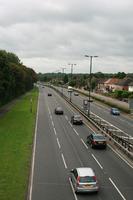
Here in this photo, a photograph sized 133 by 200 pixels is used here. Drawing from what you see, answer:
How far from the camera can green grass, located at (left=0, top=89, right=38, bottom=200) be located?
27.6 m

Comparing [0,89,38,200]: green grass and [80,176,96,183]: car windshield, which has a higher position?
[80,176,96,183]: car windshield

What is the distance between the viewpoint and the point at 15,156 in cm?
3791

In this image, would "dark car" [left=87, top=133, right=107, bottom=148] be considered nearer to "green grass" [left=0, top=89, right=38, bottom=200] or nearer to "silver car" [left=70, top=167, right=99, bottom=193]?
"green grass" [left=0, top=89, right=38, bottom=200]

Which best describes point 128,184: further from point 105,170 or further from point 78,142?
point 78,142

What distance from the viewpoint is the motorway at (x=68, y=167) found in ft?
89.4

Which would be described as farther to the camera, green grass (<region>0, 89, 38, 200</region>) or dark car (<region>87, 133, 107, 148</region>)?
dark car (<region>87, 133, 107, 148</region>)

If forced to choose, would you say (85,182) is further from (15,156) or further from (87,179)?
(15,156)

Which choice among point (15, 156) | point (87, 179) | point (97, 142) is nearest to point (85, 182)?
point (87, 179)

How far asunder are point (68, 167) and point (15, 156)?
5520 millimetres

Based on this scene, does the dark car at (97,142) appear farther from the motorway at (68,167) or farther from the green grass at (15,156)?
the green grass at (15,156)

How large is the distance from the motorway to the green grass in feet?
2.31

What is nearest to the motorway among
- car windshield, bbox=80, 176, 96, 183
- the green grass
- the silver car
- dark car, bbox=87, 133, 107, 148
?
the silver car

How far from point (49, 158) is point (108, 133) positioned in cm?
1516

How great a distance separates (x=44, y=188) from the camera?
93.2 ft
